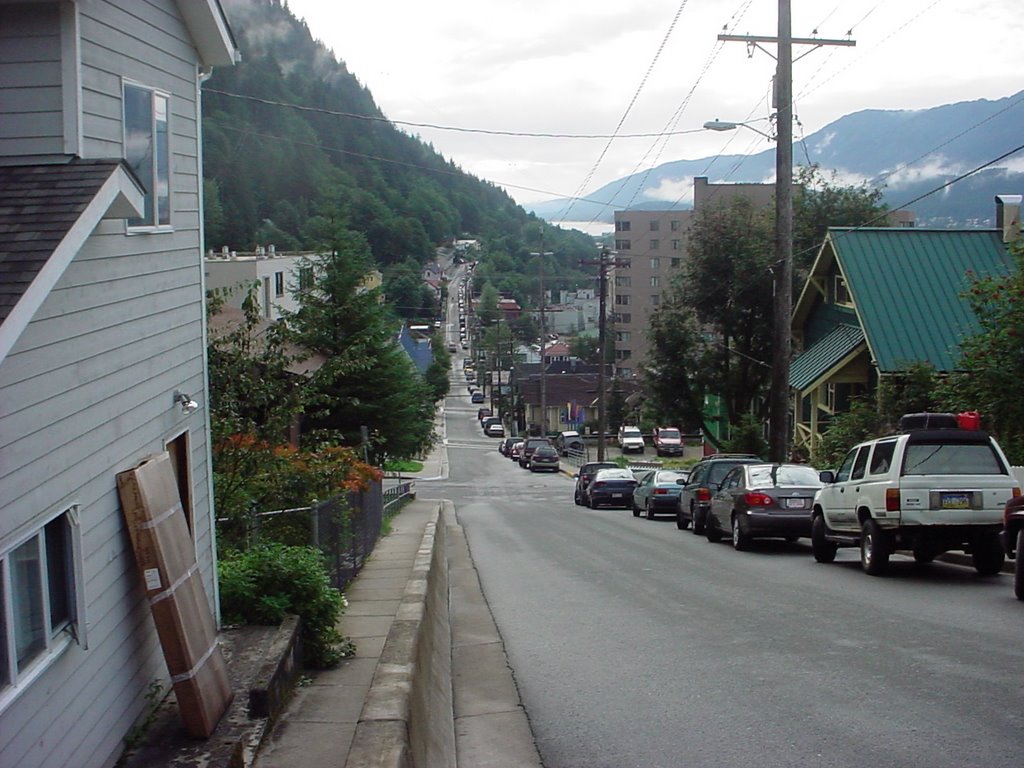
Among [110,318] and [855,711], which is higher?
[110,318]

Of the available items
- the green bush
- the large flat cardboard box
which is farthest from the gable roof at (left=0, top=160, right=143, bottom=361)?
the green bush

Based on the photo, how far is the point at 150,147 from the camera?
342 inches

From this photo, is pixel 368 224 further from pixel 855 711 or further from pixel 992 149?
pixel 855 711

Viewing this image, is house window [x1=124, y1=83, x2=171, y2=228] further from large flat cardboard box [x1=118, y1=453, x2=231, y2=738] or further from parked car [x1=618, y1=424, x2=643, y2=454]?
parked car [x1=618, y1=424, x2=643, y2=454]

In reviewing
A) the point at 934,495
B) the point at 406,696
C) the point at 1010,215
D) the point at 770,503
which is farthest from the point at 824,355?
the point at 406,696

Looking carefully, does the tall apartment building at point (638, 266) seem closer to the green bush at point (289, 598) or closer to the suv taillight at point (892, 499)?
the suv taillight at point (892, 499)

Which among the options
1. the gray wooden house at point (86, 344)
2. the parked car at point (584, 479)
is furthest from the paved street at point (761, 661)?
the parked car at point (584, 479)

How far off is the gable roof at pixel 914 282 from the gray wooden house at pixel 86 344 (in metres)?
22.2

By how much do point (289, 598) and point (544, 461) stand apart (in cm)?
5678

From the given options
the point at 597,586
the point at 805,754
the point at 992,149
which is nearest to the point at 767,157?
the point at 992,149

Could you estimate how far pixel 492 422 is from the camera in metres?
103

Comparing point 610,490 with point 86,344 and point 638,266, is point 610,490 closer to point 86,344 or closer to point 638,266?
point 86,344

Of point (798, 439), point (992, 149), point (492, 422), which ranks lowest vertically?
A: point (492, 422)

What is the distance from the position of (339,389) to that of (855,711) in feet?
93.1
